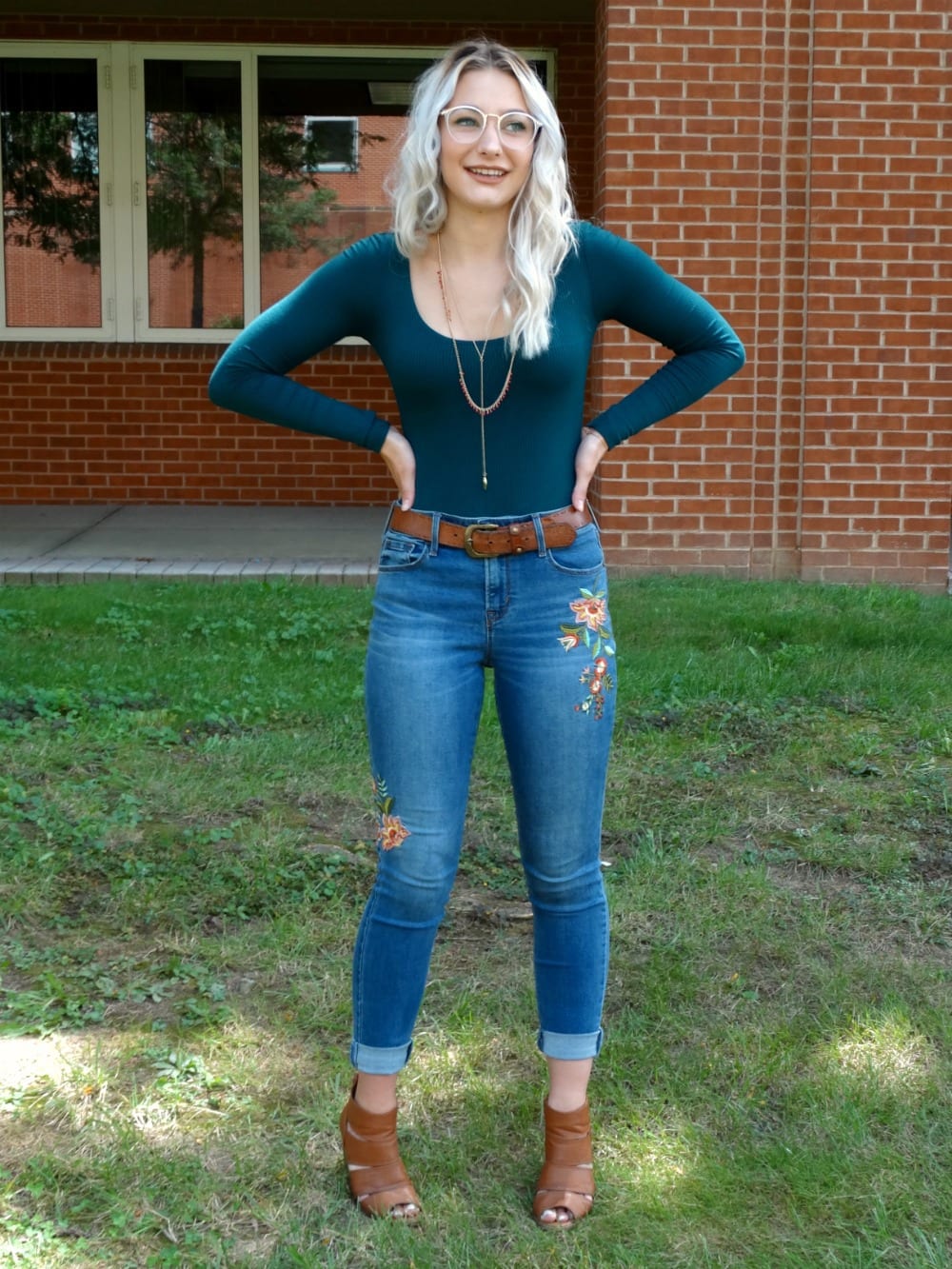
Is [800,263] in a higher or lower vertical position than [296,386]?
higher

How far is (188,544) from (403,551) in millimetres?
6732

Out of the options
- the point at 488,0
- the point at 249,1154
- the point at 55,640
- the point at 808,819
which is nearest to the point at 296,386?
the point at 249,1154

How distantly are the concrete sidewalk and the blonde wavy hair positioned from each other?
5.38 m

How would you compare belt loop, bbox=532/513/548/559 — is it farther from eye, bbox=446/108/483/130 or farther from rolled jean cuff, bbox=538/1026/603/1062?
rolled jean cuff, bbox=538/1026/603/1062

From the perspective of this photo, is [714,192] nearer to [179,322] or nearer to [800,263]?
[800,263]

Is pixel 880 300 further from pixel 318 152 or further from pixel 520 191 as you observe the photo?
pixel 520 191

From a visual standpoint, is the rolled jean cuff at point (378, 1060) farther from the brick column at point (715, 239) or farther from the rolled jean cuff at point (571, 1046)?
the brick column at point (715, 239)

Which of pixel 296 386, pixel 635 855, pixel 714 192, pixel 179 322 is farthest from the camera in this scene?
pixel 179 322

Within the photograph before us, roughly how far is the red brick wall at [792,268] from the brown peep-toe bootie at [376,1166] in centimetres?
555

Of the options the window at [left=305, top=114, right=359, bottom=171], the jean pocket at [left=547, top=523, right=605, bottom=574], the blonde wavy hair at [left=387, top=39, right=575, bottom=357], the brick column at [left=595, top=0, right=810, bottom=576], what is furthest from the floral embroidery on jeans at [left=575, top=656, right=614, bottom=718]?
the window at [left=305, top=114, right=359, bottom=171]

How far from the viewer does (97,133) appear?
11016mm

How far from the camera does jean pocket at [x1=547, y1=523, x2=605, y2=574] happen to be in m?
2.57

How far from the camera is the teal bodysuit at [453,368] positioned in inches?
99.9

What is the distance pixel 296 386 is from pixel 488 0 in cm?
869
